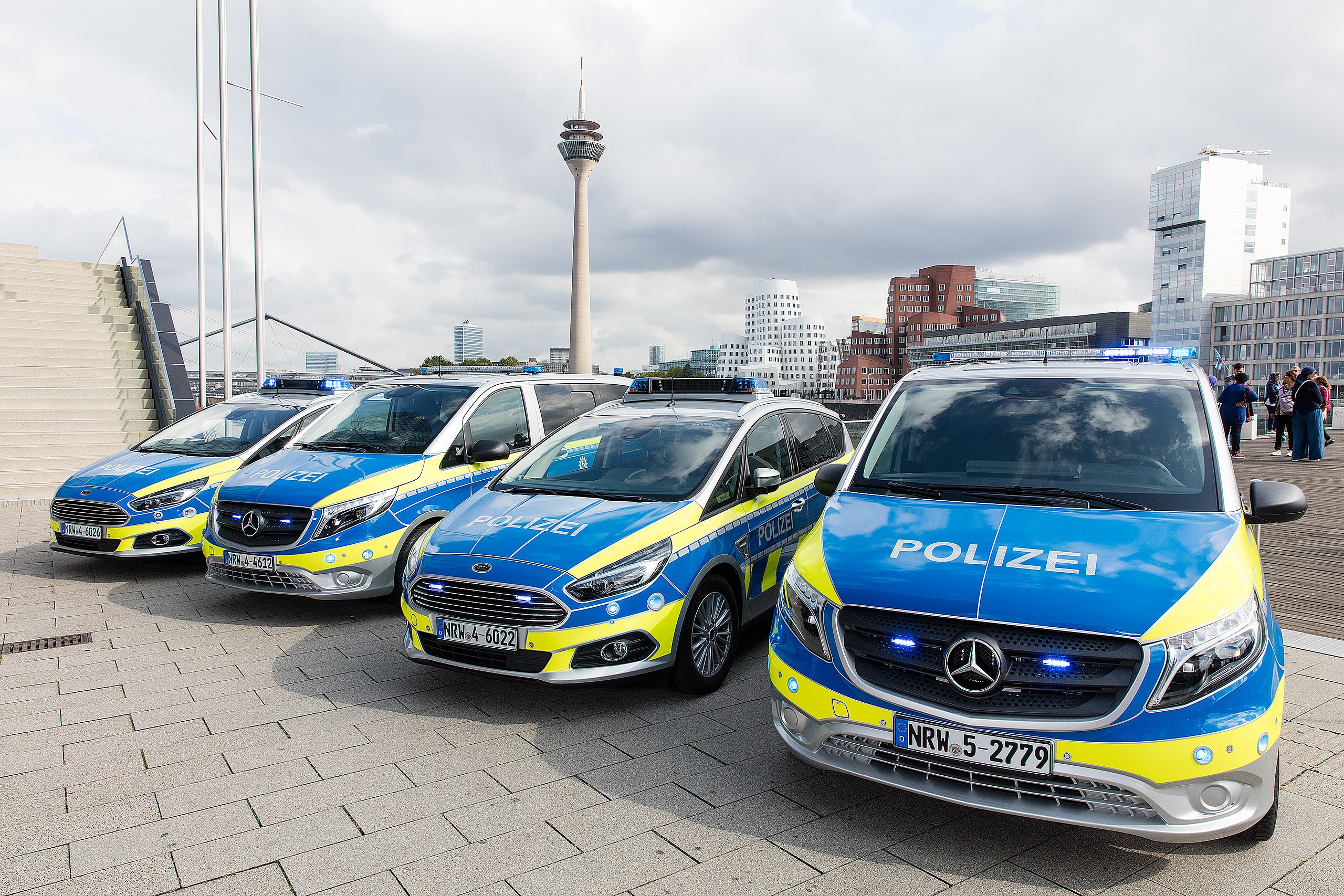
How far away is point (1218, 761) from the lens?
9.05ft

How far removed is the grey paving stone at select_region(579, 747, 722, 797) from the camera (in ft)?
12.3

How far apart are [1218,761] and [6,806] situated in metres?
4.71

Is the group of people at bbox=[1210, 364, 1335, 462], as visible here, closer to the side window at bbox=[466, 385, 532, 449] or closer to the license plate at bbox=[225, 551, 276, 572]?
the side window at bbox=[466, 385, 532, 449]

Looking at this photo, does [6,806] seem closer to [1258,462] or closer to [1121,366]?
[1121,366]

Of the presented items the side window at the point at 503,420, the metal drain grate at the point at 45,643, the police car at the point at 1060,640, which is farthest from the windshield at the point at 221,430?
the police car at the point at 1060,640

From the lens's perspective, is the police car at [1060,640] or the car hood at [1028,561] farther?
the car hood at [1028,561]

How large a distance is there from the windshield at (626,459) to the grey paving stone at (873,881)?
2.35 m

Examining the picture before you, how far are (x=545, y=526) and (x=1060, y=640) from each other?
2722 millimetres

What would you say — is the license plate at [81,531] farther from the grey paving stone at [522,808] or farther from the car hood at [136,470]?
the grey paving stone at [522,808]

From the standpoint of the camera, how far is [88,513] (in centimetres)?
769

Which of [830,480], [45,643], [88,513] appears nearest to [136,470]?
[88,513]

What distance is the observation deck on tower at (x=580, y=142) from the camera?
9550 cm

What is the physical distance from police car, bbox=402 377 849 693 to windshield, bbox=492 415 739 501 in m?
0.01

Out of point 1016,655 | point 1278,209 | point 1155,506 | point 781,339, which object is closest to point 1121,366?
point 1155,506
